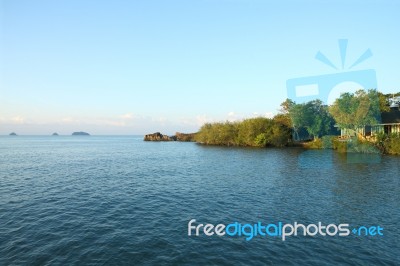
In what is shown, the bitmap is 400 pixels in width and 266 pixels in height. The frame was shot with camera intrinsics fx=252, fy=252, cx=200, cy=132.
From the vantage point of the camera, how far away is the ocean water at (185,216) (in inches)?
585

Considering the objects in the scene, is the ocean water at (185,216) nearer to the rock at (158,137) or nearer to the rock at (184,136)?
the rock at (184,136)

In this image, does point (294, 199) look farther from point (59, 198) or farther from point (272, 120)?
point (272, 120)

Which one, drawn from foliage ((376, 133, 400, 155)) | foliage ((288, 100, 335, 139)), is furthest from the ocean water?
foliage ((288, 100, 335, 139))

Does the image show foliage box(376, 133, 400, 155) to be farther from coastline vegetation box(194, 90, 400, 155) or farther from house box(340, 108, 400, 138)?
house box(340, 108, 400, 138)

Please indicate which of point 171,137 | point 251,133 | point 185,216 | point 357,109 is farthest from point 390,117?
point 171,137

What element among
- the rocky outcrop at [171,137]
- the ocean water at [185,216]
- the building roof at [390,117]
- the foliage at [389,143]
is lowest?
the ocean water at [185,216]

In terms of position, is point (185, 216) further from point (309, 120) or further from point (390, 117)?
point (309, 120)

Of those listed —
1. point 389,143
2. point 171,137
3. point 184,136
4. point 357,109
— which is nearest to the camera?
point 389,143

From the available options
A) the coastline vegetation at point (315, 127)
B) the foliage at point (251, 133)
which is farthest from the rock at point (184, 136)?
the foliage at point (251, 133)

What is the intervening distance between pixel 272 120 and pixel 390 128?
130 feet

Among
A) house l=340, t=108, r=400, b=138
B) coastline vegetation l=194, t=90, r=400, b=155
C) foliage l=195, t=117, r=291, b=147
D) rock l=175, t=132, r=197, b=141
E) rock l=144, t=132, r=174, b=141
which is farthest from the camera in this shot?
rock l=144, t=132, r=174, b=141

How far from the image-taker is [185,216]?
21609 mm

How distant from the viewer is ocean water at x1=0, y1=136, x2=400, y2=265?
48.8 feet

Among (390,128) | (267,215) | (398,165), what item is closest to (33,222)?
(267,215)
